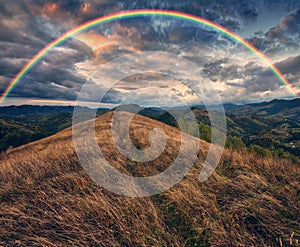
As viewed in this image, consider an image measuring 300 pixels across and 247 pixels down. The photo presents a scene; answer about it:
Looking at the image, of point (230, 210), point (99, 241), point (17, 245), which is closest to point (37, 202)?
point (17, 245)

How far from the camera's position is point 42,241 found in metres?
3.99

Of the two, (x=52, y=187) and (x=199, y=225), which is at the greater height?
(x=52, y=187)

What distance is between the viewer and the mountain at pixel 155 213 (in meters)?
4.20

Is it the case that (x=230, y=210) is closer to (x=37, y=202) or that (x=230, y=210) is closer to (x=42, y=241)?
(x=42, y=241)

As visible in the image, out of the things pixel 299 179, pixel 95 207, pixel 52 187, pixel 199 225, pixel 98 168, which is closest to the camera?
pixel 199 225

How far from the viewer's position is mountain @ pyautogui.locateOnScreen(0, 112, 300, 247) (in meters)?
4.20

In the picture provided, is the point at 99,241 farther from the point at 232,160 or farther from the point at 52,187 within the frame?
the point at 232,160

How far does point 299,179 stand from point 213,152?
4.44 metres

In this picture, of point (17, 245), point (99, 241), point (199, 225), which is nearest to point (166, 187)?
point (199, 225)

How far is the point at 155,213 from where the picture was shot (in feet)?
16.4

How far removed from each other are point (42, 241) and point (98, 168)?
3992mm

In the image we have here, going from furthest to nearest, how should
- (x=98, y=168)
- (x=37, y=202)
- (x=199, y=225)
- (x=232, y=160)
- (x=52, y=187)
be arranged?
(x=232, y=160), (x=98, y=168), (x=52, y=187), (x=37, y=202), (x=199, y=225)

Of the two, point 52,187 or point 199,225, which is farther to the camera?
point 52,187

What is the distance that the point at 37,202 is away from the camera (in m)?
5.44
